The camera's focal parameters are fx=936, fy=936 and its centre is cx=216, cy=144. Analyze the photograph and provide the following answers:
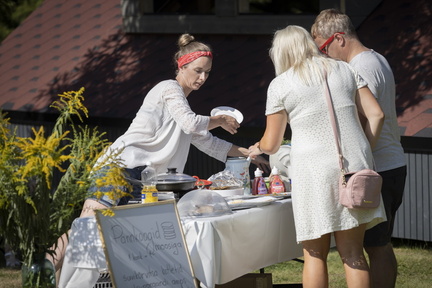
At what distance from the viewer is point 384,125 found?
5324 millimetres

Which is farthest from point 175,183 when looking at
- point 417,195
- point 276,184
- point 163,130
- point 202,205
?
point 417,195

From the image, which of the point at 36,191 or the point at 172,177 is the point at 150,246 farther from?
the point at 36,191

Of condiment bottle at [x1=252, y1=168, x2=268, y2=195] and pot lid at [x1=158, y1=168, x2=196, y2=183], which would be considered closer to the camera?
pot lid at [x1=158, y1=168, x2=196, y2=183]

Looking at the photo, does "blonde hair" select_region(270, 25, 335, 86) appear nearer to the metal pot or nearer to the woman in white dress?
the woman in white dress

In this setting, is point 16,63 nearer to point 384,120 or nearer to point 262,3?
point 262,3

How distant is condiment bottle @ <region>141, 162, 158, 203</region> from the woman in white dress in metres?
0.71

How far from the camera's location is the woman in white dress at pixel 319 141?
4816 mm

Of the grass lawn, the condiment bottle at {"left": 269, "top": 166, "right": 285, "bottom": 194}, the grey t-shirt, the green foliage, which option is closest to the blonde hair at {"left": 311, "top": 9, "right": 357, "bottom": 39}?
the grey t-shirt

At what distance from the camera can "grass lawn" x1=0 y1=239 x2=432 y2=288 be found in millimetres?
7258

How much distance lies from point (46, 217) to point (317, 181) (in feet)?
4.84

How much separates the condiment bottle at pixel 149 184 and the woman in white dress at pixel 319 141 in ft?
2.34

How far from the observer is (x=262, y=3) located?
56.3 feet

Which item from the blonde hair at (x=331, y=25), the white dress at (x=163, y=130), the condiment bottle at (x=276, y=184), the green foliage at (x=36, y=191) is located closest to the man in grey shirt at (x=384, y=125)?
the blonde hair at (x=331, y=25)

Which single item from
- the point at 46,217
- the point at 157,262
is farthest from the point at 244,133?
the point at 46,217
